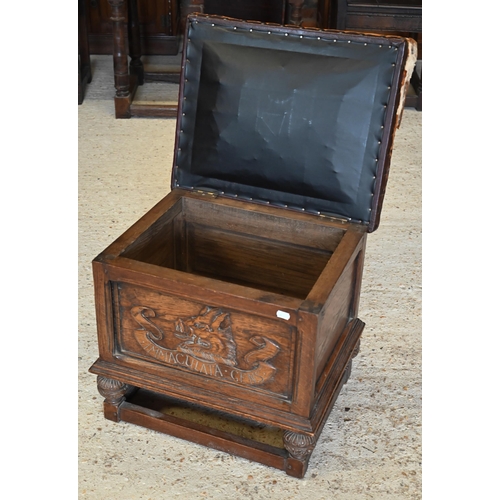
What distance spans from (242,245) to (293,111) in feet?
1.13

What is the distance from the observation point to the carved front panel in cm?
153

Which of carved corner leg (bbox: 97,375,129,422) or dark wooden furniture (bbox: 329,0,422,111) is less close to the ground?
dark wooden furniture (bbox: 329,0,422,111)

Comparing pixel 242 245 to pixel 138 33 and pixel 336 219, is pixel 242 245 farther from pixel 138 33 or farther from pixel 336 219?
pixel 138 33

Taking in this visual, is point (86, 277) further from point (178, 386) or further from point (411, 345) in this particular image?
point (411, 345)

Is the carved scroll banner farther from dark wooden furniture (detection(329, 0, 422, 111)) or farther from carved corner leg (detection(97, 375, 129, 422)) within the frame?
dark wooden furniture (detection(329, 0, 422, 111))

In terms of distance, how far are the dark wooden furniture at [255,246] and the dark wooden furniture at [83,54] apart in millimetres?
1864

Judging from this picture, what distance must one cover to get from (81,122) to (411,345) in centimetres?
191

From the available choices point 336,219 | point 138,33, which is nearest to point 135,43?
point 138,33

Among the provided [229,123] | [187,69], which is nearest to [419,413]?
[229,123]

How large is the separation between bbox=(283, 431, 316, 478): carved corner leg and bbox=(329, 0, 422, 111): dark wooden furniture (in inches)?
84.0

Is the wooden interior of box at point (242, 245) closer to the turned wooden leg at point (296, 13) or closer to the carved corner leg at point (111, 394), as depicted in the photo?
the carved corner leg at point (111, 394)

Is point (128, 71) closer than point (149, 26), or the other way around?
point (128, 71)

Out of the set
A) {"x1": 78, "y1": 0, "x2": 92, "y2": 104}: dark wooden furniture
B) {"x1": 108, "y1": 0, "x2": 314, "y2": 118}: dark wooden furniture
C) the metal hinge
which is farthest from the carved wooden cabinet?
the metal hinge

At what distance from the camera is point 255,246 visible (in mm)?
1836
